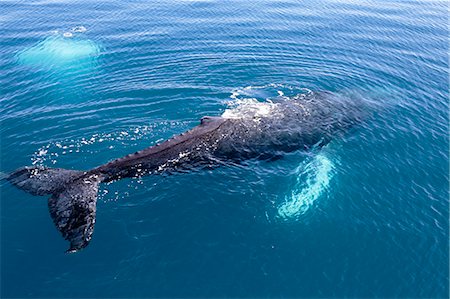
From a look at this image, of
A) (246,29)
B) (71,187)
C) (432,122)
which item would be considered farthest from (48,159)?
(246,29)

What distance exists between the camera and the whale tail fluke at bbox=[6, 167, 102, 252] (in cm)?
2347

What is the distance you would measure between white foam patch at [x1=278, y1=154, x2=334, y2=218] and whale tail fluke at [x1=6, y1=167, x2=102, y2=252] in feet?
46.8

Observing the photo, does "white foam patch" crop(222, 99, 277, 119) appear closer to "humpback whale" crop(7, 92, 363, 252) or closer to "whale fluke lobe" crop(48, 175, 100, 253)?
"humpback whale" crop(7, 92, 363, 252)

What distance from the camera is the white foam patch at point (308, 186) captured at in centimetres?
2903

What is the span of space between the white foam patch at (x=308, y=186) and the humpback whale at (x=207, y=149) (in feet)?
6.80

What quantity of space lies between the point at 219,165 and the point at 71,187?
11929mm

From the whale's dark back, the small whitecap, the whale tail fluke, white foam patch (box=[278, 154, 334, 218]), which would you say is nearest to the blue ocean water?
white foam patch (box=[278, 154, 334, 218])

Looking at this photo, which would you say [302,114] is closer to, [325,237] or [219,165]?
[219,165]

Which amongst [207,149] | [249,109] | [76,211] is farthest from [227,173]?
[76,211]

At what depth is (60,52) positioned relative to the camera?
5644 centimetres

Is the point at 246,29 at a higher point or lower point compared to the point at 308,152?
higher

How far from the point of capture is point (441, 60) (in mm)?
57094

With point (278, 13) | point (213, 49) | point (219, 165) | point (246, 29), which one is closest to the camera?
point (219, 165)

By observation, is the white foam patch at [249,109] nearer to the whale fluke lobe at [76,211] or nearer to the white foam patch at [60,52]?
the whale fluke lobe at [76,211]
